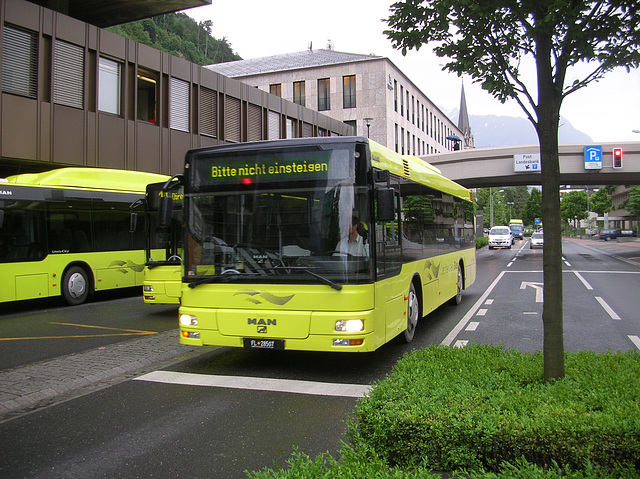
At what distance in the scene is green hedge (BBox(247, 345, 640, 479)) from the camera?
312 centimetres

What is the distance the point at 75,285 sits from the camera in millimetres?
14023

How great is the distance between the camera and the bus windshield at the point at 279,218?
6.09 meters

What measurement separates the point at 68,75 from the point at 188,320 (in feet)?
50.0

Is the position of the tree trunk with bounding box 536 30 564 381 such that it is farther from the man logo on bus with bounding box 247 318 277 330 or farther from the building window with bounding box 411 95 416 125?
the building window with bounding box 411 95 416 125

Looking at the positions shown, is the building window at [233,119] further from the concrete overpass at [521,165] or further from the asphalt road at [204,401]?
the concrete overpass at [521,165]

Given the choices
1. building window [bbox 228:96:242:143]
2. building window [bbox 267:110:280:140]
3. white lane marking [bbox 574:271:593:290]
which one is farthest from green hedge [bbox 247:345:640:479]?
building window [bbox 267:110:280:140]

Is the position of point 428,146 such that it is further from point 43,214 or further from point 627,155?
point 43,214

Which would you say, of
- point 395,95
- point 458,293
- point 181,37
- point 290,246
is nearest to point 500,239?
point 395,95

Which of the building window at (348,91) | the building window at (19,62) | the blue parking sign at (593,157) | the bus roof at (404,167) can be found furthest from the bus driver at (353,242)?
the building window at (348,91)

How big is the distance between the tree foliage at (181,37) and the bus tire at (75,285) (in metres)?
36.9

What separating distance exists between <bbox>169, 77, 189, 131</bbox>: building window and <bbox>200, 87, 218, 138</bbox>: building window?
100 cm

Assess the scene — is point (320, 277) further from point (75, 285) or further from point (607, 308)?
point (75, 285)

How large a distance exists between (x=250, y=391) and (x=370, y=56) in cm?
4682

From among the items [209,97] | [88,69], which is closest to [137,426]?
[88,69]
